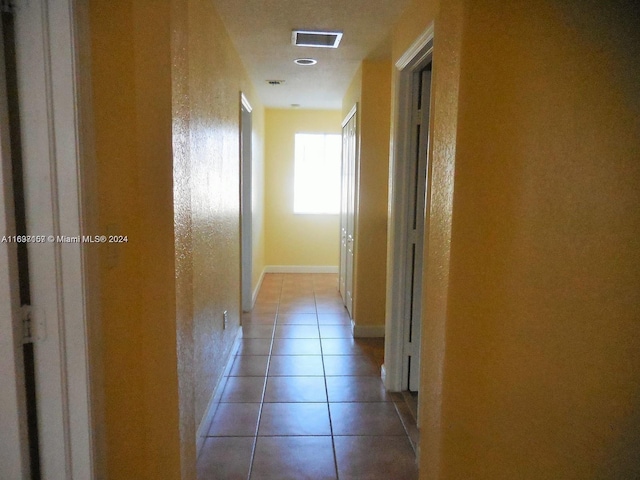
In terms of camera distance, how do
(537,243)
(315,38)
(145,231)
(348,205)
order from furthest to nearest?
(348,205) < (315,38) < (537,243) < (145,231)

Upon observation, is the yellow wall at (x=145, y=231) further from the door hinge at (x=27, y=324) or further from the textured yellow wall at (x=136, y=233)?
the door hinge at (x=27, y=324)

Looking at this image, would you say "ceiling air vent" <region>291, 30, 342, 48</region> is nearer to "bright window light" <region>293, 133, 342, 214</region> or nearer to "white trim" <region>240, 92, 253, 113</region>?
"white trim" <region>240, 92, 253, 113</region>

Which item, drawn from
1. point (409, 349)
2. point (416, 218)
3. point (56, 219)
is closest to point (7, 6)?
point (56, 219)

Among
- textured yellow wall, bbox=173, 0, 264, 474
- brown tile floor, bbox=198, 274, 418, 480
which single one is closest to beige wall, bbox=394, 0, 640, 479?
brown tile floor, bbox=198, 274, 418, 480

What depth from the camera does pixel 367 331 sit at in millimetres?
4188

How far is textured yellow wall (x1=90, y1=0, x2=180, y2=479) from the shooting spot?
53.0 inches

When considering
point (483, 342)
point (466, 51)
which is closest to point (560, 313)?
point (483, 342)

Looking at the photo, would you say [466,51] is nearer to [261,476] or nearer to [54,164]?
[54,164]

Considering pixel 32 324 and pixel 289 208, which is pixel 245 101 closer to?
pixel 289 208

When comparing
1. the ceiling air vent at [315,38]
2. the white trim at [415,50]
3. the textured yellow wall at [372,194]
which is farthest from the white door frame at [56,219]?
the textured yellow wall at [372,194]

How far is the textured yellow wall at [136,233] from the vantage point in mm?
1346

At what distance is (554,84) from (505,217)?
471 mm

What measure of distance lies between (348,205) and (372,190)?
0.77 meters

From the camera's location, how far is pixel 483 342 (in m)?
1.60
